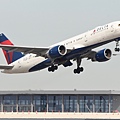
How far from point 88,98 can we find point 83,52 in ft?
180

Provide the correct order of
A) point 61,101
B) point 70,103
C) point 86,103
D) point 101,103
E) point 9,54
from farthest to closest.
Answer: point 61,101 → point 70,103 → point 86,103 → point 101,103 → point 9,54

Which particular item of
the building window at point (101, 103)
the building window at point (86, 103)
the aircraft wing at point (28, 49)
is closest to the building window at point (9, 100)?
the building window at point (86, 103)

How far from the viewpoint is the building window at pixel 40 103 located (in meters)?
124

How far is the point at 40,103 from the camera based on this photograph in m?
127

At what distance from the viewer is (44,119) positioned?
9156 cm

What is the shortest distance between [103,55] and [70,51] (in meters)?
5.31

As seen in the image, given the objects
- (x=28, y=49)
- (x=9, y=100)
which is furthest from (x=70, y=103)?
(x=28, y=49)

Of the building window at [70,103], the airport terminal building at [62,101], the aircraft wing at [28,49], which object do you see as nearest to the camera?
the aircraft wing at [28,49]

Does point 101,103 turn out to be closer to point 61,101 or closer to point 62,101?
point 62,101

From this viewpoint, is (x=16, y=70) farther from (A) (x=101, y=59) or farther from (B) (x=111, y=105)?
(B) (x=111, y=105)

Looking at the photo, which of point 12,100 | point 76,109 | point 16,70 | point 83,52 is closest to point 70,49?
point 83,52

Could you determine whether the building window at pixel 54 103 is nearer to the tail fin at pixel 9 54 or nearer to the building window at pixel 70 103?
the building window at pixel 70 103

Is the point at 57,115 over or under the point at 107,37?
under

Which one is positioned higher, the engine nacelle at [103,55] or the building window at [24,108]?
the engine nacelle at [103,55]
